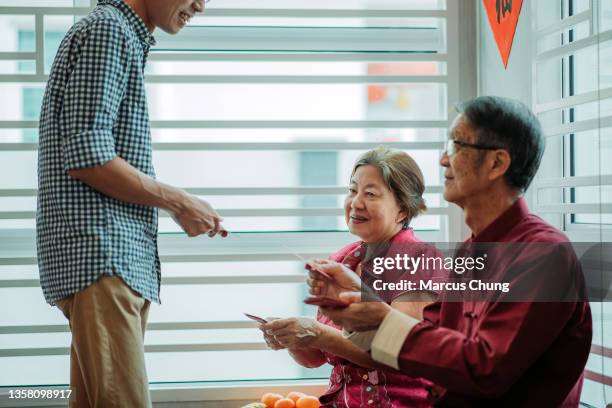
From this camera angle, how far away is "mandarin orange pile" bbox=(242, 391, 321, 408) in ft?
7.86

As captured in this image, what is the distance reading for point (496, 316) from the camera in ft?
4.18

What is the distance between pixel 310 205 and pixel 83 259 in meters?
1.13

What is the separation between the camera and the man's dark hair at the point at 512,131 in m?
1.38

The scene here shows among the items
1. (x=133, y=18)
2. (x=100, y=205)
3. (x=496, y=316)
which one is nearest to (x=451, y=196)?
(x=496, y=316)

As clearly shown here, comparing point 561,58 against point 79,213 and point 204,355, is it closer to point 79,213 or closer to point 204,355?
point 79,213

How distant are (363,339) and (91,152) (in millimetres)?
717

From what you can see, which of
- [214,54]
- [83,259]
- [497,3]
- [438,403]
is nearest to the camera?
[438,403]

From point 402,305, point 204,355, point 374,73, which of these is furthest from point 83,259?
point 374,73

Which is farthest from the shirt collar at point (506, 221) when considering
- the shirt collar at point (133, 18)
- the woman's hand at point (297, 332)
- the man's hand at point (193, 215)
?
the shirt collar at point (133, 18)

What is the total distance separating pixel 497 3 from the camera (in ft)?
7.87

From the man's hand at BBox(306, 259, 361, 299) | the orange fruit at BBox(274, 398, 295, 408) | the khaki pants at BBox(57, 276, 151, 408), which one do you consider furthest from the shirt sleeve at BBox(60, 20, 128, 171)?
the orange fruit at BBox(274, 398, 295, 408)

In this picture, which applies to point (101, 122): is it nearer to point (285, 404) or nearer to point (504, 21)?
point (285, 404)

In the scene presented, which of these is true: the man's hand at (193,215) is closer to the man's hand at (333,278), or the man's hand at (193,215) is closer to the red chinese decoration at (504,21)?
the man's hand at (333,278)

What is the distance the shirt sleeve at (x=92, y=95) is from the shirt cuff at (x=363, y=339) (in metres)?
0.67
